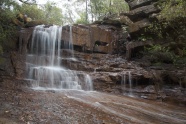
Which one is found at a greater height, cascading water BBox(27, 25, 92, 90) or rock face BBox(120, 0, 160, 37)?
rock face BBox(120, 0, 160, 37)

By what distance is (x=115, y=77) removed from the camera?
12.8 m

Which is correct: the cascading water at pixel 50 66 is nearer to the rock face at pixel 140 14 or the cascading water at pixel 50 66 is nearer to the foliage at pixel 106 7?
the rock face at pixel 140 14

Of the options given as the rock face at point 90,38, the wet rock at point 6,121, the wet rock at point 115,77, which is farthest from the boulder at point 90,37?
the wet rock at point 6,121

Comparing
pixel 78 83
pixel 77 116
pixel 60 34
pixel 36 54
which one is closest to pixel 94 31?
pixel 60 34

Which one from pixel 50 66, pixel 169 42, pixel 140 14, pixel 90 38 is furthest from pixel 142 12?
pixel 50 66

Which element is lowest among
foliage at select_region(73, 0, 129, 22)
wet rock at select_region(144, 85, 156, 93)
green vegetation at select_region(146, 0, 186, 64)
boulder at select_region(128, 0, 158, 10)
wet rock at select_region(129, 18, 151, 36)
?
wet rock at select_region(144, 85, 156, 93)

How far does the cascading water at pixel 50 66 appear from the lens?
Result: 39.2ft

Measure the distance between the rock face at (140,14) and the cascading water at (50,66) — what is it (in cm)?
567

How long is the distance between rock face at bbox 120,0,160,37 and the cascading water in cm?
567

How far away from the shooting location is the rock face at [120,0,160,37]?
51.5 ft

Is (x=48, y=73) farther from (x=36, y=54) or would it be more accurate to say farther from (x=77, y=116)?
(x=77, y=116)

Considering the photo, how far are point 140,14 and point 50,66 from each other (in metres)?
9.03

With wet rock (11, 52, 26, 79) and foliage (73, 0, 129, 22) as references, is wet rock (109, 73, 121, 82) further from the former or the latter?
foliage (73, 0, 129, 22)

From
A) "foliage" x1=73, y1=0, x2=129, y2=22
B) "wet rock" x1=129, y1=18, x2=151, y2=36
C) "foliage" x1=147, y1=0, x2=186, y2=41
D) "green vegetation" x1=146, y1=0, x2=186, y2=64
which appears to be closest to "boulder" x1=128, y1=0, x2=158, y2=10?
"wet rock" x1=129, y1=18, x2=151, y2=36
